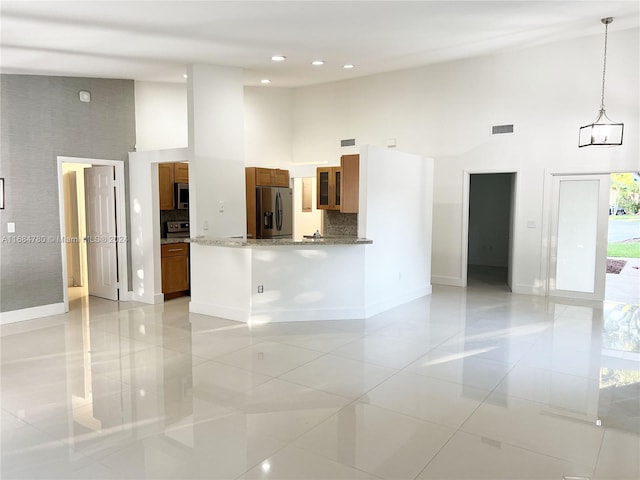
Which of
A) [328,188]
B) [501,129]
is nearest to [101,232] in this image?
[328,188]

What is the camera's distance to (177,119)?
24.5 ft

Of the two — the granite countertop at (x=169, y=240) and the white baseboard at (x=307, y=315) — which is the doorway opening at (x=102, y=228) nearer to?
the granite countertop at (x=169, y=240)

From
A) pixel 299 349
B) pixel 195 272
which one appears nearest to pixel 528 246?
pixel 299 349

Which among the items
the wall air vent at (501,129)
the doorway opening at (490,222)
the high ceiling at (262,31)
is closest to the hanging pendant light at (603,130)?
the high ceiling at (262,31)

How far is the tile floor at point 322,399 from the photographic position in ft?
8.41

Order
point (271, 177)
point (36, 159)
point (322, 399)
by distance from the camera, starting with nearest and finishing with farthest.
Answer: point (322, 399) < point (36, 159) < point (271, 177)

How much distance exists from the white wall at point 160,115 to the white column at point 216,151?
1279mm

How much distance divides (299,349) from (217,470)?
6.91 ft

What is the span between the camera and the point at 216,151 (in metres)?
6.34

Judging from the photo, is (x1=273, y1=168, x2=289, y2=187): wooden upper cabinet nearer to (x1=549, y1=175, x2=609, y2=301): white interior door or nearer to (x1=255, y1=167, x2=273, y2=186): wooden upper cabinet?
(x1=255, y1=167, x2=273, y2=186): wooden upper cabinet

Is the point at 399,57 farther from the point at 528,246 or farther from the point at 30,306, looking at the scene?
the point at 30,306

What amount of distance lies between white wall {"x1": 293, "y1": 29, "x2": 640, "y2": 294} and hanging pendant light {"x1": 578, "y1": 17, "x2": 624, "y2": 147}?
0.11 m

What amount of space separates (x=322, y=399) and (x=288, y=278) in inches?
93.2

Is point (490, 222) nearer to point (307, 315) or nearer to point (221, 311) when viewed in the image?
point (307, 315)
